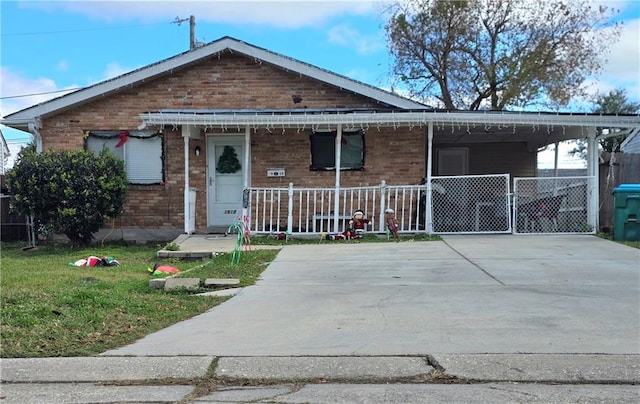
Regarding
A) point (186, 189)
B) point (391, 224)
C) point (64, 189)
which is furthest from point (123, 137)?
point (391, 224)

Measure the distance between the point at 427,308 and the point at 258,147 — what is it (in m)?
7.89

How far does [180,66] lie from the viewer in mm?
12898

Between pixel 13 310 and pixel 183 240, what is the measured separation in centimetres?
591

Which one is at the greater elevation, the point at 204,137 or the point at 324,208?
the point at 204,137

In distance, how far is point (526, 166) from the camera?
17031 millimetres

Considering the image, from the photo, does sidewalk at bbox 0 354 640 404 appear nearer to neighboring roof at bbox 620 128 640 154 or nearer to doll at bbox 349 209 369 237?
doll at bbox 349 209 369 237

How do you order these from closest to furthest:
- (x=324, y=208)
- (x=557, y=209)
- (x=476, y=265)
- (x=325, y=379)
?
(x=325, y=379)
(x=476, y=265)
(x=557, y=209)
(x=324, y=208)

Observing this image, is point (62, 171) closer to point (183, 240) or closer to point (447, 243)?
point (183, 240)

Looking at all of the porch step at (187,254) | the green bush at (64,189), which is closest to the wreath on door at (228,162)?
the green bush at (64,189)

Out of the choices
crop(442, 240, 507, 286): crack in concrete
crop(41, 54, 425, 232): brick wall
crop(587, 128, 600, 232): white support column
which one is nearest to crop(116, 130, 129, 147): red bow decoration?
crop(41, 54, 425, 232): brick wall

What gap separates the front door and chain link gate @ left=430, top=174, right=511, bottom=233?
15.3ft

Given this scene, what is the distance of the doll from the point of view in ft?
37.7

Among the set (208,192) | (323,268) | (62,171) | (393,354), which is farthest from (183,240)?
(393,354)

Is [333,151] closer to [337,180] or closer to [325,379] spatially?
[337,180]
